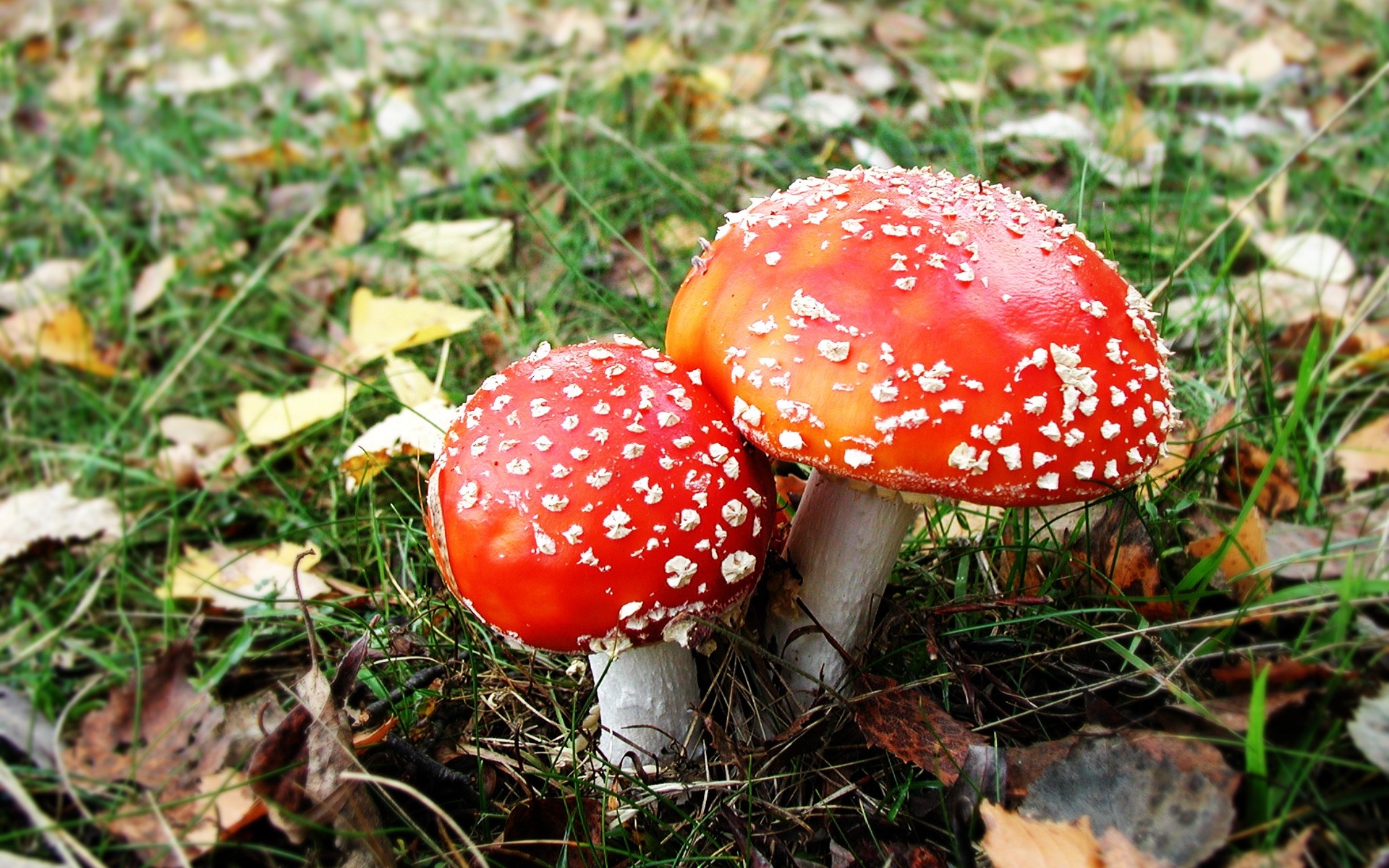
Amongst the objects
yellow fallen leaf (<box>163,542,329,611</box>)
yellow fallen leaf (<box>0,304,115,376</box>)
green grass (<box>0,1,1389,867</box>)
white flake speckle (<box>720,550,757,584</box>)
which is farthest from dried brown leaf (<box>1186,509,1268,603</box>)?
yellow fallen leaf (<box>0,304,115,376</box>)

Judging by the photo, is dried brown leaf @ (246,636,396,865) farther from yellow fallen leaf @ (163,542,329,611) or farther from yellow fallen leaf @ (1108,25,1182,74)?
yellow fallen leaf @ (1108,25,1182,74)

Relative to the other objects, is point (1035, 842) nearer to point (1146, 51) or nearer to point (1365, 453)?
point (1365, 453)

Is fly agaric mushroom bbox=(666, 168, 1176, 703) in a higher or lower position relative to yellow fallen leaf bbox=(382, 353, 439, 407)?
higher

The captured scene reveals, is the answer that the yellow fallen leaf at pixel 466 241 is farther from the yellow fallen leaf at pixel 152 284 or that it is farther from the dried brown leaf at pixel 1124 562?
the dried brown leaf at pixel 1124 562

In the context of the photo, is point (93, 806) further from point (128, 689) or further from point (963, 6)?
point (963, 6)

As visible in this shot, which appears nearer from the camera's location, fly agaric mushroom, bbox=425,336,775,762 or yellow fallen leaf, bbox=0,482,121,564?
fly agaric mushroom, bbox=425,336,775,762

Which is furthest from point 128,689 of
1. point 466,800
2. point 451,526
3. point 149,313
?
point 149,313

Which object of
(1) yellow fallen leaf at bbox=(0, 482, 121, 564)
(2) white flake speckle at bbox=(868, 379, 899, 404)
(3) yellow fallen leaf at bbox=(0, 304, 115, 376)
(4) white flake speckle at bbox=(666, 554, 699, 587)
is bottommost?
(1) yellow fallen leaf at bbox=(0, 482, 121, 564)
